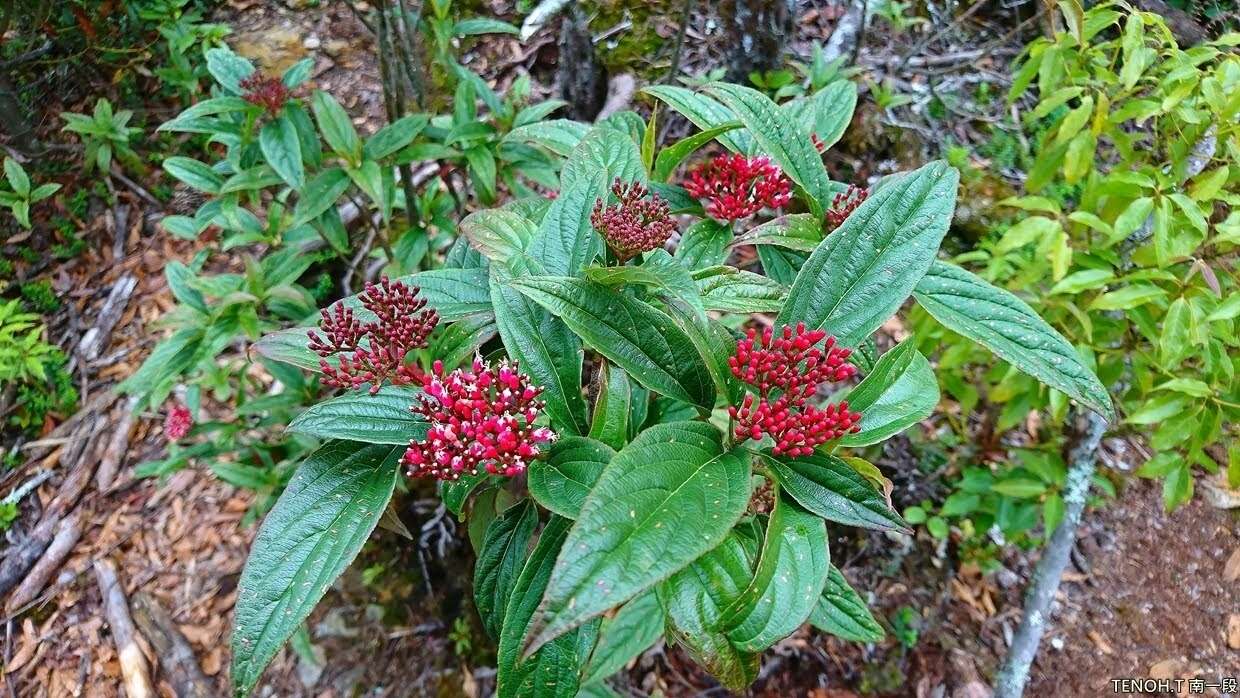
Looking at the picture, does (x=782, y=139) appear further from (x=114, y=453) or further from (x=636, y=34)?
(x=114, y=453)

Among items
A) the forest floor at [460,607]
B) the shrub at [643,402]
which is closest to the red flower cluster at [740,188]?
the shrub at [643,402]

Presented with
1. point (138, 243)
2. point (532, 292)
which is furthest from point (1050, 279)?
point (138, 243)

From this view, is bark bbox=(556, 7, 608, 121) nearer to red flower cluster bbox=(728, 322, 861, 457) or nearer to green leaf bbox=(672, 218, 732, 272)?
green leaf bbox=(672, 218, 732, 272)

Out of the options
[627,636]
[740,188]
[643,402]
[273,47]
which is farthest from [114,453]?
[740,188]

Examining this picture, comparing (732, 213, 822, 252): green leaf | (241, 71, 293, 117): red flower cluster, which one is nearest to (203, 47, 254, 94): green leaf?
(241, 71, 293, 117): red flower cluster

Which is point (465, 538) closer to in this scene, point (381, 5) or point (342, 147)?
point (342, 147)

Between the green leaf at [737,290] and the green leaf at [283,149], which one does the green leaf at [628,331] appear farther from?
the green leaf at [283,149]
